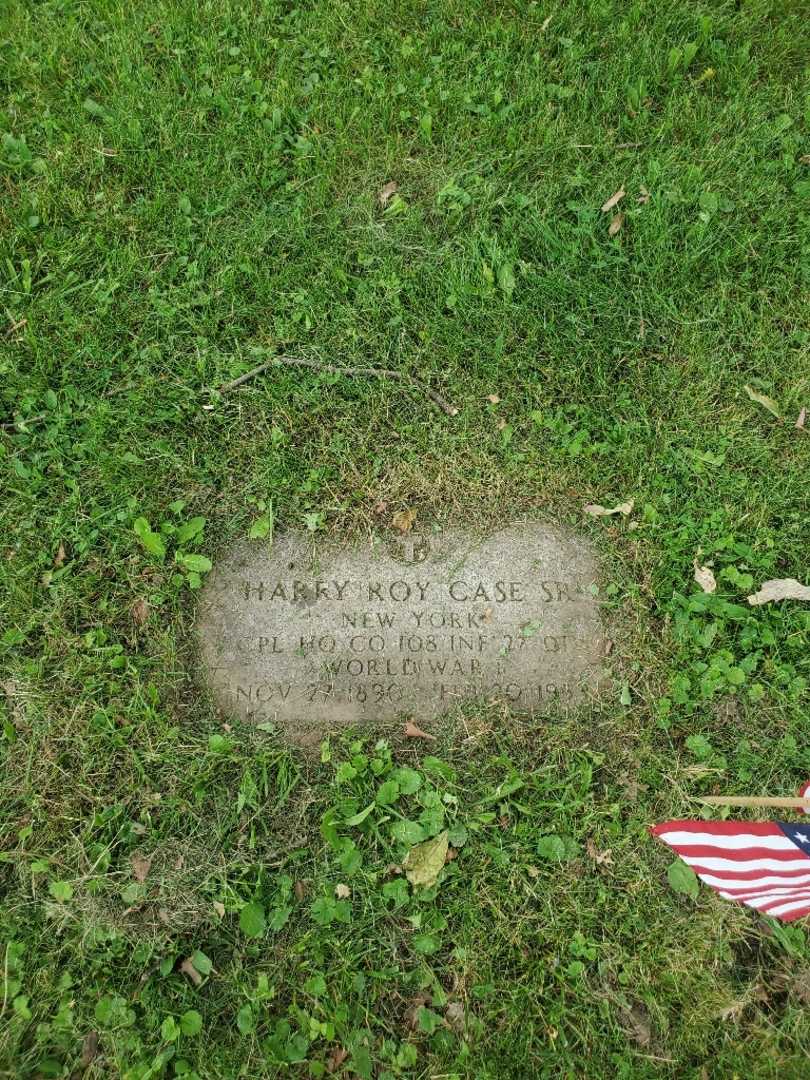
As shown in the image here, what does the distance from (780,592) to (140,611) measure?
248 cm

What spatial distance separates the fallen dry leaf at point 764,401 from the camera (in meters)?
3.25

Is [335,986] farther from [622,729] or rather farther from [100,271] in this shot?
[100,271]

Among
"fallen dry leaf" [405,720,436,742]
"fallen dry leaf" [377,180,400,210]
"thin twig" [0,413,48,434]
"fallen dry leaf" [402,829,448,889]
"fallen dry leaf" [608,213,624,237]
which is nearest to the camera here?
"fallen dry leaf" [402,829,448,889]

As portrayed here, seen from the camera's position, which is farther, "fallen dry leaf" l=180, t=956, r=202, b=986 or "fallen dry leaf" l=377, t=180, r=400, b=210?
"fallen dry leaf" l=377, t=180, r=400, b=210

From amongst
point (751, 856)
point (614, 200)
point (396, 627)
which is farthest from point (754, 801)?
point (614, 200)

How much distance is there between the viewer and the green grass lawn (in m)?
2.59

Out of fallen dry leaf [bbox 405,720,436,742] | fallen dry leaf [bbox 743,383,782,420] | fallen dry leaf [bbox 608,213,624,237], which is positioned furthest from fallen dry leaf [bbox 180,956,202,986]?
fallen dry leaf [bbox 608,213,624,237]

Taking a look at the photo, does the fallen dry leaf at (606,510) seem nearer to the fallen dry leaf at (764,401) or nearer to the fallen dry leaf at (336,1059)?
the fallen dry leaf at (764,401)

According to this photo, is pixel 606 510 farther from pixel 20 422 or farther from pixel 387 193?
pixel 20 422

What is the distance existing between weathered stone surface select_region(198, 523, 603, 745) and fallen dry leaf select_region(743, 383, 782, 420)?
997mm

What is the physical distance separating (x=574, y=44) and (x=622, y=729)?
10.4 ft

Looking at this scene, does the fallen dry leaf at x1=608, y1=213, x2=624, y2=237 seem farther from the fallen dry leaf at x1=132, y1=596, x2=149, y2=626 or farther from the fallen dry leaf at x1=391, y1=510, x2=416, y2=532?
the fallen dry leaf at x1=132, y1=596, x2=149, y2=626

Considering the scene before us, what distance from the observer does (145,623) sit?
9.89 ft

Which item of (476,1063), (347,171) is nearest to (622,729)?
(476,1063)
